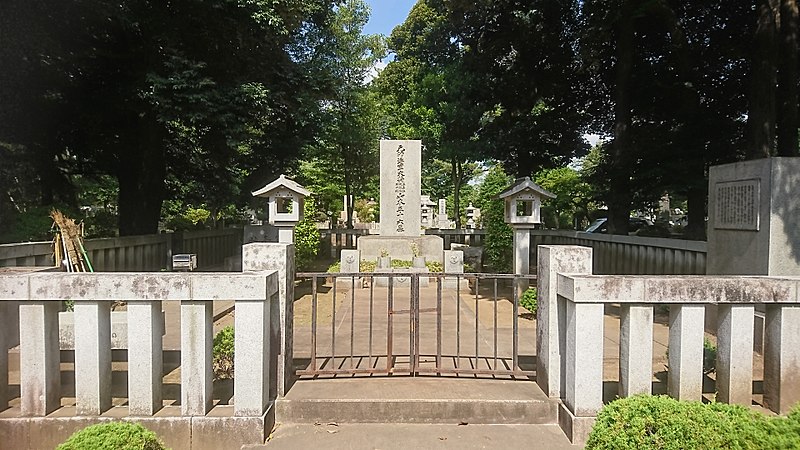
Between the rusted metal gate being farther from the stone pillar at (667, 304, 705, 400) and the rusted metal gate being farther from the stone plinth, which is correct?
the stone plinth

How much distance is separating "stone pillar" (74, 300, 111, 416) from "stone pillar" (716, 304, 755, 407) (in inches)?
201

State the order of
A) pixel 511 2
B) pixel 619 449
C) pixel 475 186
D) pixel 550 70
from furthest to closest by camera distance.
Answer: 1. pixel 475 186
2. pixel 550 70
3. pixel 511 2
4. pixel 619 449

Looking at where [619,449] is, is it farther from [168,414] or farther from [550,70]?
[550,70]

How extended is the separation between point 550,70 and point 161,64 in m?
13.8

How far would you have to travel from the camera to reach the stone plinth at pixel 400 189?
49.4 feet

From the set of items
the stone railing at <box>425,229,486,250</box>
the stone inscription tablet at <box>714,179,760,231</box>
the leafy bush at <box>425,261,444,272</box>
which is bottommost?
the leafy bush at <box>425,261,444,272</box>

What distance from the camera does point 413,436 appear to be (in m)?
3.84

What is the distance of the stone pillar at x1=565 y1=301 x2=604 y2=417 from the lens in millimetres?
3738

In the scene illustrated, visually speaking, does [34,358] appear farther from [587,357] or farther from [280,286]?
[587,357]

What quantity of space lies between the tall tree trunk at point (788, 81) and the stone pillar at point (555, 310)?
10328 millimetres

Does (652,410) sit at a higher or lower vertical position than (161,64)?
lower

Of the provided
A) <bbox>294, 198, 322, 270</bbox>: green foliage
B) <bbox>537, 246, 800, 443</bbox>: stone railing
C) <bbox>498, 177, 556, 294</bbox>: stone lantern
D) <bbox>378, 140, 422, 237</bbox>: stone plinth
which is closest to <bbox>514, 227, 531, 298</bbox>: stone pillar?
<bbox>498, 177, 556, 294</bbox>: stone lantern

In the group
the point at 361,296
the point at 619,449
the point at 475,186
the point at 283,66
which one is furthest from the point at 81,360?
the point at 475,186

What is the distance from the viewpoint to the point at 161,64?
11422 millimetres
